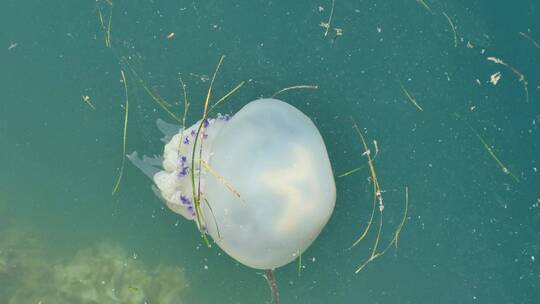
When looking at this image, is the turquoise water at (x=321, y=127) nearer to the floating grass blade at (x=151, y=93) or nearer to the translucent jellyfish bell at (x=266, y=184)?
the floating grass blade at (x=151, y=93)

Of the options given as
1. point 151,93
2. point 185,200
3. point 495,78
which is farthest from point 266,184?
point 495,78

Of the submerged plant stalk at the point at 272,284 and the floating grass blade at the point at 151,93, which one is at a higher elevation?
the floating grass blade at the point at 151,93

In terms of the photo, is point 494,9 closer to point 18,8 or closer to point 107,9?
point 107,9

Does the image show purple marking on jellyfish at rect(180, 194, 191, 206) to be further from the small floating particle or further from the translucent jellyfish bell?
the small floating particle

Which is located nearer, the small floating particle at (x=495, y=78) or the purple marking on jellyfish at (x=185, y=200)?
the purple marking on jellyfish at (x=185, y=200)

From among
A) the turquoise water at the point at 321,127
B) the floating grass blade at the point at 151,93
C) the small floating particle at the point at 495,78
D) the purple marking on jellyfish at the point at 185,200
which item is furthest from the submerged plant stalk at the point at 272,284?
the small floating particle at the point at 495,78

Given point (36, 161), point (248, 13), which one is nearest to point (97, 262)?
point (36, 161)

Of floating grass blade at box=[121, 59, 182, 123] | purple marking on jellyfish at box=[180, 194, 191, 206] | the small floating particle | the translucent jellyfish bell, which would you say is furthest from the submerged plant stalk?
the small floating particle
